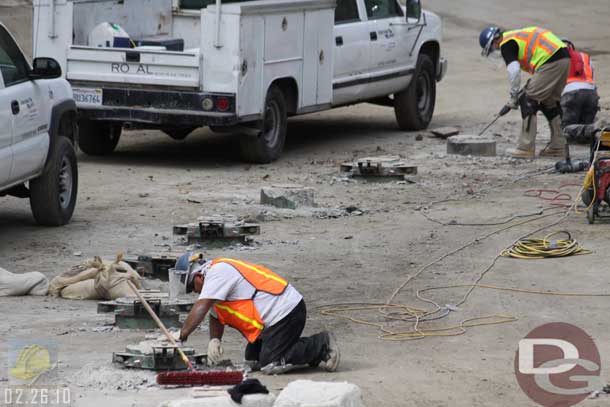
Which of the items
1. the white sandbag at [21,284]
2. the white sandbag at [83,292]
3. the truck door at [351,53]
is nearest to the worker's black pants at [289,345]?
the white sandbag at [83,292]

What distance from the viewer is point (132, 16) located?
55.1 ft

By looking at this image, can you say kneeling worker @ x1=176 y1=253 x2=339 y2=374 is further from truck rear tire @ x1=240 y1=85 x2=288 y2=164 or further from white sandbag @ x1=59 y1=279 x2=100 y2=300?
truck rear tire @ x1=240 y1=85 x2=288 y2=164

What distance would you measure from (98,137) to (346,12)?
3.59 meters

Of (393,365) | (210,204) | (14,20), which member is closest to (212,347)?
(393,365)

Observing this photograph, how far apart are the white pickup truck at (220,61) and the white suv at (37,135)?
8.55ft

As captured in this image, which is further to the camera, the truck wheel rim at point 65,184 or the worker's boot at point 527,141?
the worker's boot at point 527,141

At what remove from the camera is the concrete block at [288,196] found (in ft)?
42.8

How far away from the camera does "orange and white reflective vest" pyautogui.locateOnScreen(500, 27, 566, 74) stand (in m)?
16.7

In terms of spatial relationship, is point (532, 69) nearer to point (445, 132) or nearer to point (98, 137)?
point (445, 132)

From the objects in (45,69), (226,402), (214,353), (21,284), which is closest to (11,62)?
(45,69)

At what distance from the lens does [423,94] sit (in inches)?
764

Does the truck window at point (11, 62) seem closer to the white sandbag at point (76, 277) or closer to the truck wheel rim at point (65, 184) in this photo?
the truck wheel rim at point (65, 184)

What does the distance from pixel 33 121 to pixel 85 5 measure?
4857 mm

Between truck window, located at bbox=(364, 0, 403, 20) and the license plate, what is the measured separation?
4.21m
